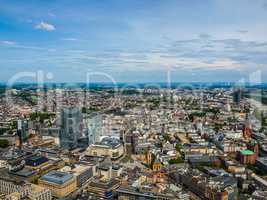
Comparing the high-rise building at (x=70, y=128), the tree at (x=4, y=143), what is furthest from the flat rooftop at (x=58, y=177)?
the tree at (x=4, y=143)

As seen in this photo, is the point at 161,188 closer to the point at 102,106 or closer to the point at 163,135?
the point at 163,135

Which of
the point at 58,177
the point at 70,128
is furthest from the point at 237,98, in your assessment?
the point at 58,177

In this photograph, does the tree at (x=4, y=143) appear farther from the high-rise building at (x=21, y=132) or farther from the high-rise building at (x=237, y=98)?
the high-rise building at (x=237, y=98)

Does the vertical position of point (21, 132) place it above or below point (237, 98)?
below

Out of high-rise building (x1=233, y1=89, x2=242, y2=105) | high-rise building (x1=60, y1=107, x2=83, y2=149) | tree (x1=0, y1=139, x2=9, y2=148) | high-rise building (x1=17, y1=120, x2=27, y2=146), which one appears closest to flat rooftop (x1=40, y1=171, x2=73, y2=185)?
high-rise building (x1=60, y1=107, x2=83, y2=149)

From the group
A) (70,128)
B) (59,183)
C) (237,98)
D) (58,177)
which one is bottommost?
(59,183)

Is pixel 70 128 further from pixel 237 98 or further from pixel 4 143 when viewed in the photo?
pixel 237 98

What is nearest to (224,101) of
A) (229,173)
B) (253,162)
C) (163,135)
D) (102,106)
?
(102,106)

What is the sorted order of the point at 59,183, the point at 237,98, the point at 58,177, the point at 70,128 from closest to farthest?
the point at 59,183, the point at 58,177, the point at 70,128, the point at 237,98
